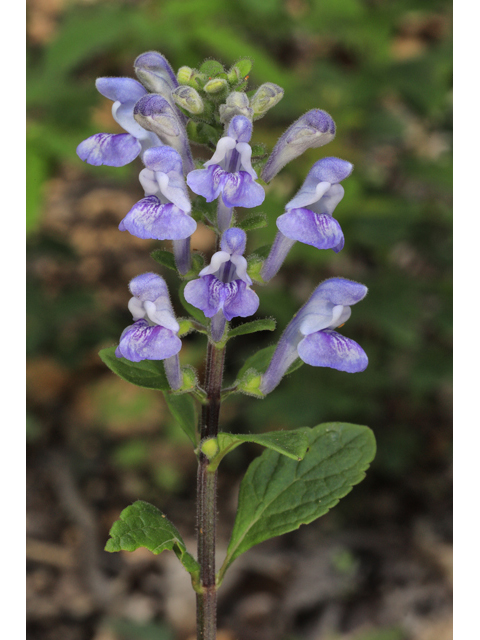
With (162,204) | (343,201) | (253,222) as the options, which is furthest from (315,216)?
(343,201)

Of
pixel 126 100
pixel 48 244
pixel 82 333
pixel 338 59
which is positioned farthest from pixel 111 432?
pixel 338 59

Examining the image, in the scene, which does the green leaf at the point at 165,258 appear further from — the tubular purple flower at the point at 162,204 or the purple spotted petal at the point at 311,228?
the purple spotted petal at the point at 311,228

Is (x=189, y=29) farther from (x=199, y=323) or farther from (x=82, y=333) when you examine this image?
(x=199, y=323)

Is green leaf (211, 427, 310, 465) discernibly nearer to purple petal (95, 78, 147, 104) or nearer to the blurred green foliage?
purple petal (95, 78, 147, 104)

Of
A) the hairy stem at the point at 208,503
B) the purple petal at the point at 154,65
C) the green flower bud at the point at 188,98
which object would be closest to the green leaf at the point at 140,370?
the hairy stem at the point at 208,503

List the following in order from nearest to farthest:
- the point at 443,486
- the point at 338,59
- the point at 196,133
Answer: the point at 196,133 → the point at 443,486 → the point at 338,59

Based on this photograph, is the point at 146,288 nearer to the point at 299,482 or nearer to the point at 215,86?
the point at 215,86

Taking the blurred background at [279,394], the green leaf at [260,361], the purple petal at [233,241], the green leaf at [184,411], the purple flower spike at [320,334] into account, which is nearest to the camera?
the purple petal at [233,241]
